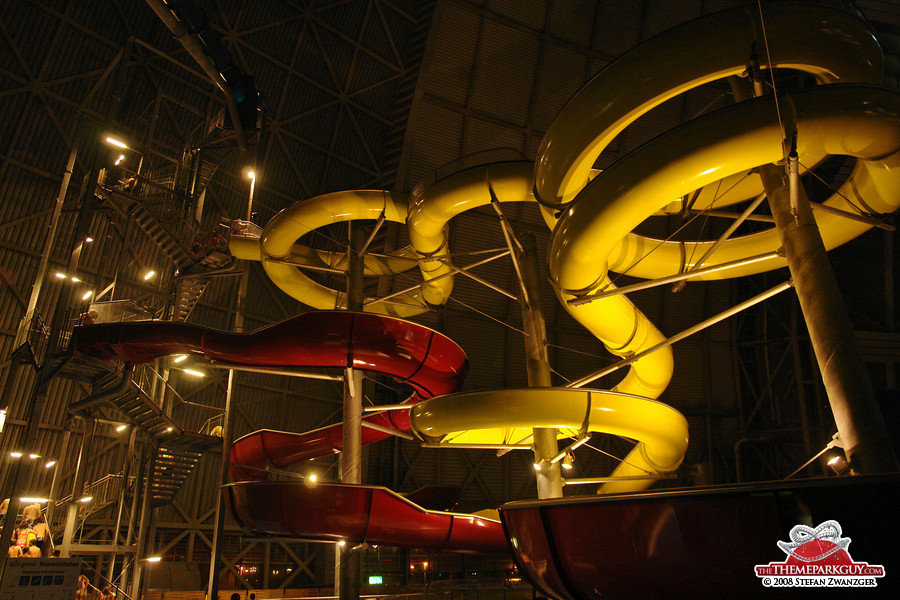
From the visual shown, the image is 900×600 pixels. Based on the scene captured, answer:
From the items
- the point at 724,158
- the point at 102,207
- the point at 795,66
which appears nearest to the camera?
the point at 724,158

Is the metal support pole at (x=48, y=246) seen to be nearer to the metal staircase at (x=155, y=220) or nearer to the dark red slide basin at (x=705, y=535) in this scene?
the metal staircase at (x=155, y=220)

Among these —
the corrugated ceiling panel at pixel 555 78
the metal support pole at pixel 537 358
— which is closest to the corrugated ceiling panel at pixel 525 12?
the corrugated ceiling panel at pixel 555 78

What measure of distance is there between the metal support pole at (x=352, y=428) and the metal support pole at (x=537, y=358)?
3.00 metres

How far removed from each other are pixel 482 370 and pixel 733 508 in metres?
19.0

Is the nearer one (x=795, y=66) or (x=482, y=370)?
(x=795, y=66)

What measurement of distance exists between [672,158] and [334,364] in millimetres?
6403

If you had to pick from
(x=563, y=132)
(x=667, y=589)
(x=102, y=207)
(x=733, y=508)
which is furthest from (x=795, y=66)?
(x=102, y=207)

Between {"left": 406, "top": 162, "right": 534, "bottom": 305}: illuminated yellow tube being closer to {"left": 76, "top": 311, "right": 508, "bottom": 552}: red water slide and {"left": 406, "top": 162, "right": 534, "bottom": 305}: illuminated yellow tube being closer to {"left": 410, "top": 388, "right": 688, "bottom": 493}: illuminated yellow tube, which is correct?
{"left": 76, "top": 311, "right": 508, "bottom": 552}: red water slide

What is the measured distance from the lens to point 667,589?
9.66 ft

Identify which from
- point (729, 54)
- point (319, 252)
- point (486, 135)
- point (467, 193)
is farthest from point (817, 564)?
point (486, 135)

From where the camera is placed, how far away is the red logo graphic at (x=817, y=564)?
8.65ft

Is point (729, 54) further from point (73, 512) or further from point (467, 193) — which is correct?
point (73, 512)

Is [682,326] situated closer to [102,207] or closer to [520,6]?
[520,6]

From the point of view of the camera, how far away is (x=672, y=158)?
5.42 metres
